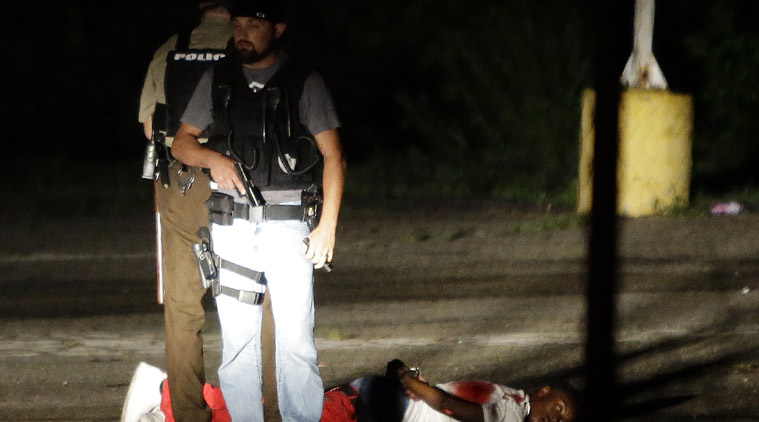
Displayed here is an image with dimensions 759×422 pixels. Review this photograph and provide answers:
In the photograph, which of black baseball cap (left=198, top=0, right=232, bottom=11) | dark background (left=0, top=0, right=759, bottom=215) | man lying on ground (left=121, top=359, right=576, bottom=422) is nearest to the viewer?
man lying on ground (left=121, top=359, right=576, bottom=422)

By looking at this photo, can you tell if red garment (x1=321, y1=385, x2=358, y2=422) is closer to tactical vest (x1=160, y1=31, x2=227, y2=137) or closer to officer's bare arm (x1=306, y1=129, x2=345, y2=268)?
officer's bare arm (x1=306, y1=129, x2=345, y2=268)

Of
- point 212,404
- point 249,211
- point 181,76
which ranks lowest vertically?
point 212,404

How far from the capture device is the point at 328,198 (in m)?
4.61

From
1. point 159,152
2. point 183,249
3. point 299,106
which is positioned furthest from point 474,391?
point 159,152

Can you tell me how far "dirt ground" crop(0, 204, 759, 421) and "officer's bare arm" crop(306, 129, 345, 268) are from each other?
1.66 m

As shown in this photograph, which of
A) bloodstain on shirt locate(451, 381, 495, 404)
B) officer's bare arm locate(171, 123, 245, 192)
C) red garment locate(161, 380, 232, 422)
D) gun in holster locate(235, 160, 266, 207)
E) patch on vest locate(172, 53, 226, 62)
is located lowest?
red garment locate(161, 380, 232, 422)

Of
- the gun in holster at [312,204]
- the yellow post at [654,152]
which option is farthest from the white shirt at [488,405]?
the yellow post at [654,152]

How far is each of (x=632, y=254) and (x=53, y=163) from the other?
1184 cm

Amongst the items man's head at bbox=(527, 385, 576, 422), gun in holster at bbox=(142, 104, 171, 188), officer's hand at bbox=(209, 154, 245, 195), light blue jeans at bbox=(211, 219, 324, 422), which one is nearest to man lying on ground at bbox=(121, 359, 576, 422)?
man's head at bbox=(527, 385, 576, 422)

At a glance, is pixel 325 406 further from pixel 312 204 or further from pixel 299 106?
pixel 299 106

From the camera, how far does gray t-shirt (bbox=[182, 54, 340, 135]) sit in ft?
15.1

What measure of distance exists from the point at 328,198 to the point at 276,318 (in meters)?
0.48

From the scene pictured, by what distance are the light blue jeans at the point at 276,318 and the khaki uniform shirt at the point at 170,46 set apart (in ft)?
2.89

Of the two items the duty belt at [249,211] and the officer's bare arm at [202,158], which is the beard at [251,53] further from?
the duty belt at [249,211]
